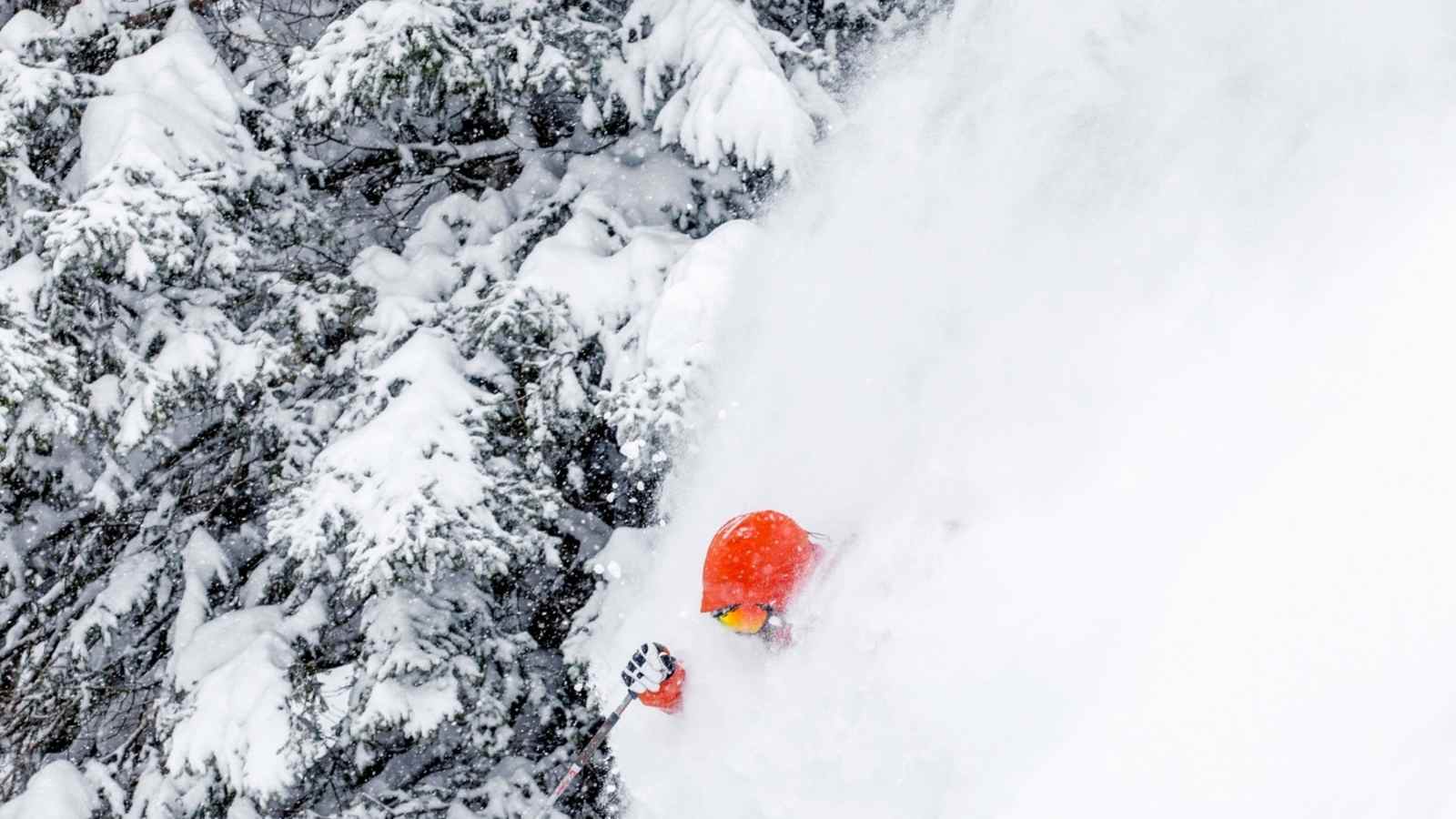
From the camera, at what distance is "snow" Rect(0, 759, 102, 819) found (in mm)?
6758

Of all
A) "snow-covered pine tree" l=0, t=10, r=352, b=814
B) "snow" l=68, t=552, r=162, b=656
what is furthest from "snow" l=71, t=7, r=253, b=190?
"snow" l=68, t=552, r=162, b=656

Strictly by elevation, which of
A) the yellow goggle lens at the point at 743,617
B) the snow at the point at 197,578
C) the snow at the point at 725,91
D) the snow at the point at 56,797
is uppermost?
the snow at the point at 725,91

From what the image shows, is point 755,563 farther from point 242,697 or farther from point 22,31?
point 22,31


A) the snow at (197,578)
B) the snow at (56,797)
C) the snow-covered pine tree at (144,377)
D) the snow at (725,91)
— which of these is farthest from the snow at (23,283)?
the snow at (725,91)

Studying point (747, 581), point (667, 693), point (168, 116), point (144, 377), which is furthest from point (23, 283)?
point (747, 581)

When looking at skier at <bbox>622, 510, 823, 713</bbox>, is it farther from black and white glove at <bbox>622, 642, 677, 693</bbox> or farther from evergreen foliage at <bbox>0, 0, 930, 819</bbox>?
evergreen foliage at <bbox>0, 0, 930, 819</bbox>

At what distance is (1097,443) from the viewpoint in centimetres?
609

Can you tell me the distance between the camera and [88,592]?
792 cm

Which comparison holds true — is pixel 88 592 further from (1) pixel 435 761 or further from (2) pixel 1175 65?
(2) pixel 1175 65

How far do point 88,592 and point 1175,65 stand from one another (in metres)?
7.14

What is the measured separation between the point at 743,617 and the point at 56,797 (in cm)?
408

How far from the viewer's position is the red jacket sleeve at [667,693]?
5.95 metres

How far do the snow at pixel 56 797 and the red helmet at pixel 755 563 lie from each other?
12.8ft

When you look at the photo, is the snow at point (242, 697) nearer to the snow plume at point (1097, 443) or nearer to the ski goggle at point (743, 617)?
the snow plume at point (1097, 443)
